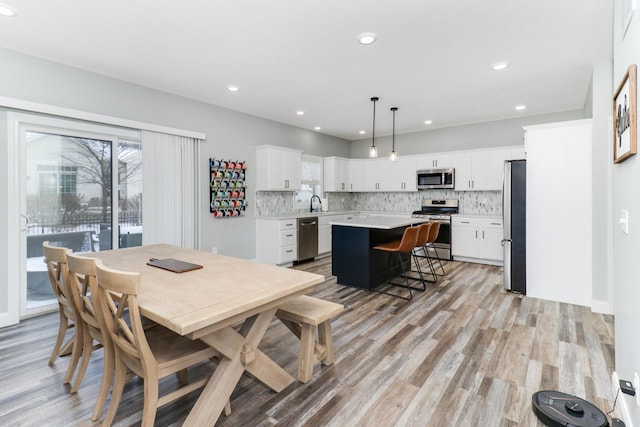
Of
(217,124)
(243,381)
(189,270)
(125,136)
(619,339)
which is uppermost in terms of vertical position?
(217,124)

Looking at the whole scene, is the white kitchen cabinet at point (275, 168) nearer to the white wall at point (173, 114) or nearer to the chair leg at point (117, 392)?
the white wall at point (173, 114)

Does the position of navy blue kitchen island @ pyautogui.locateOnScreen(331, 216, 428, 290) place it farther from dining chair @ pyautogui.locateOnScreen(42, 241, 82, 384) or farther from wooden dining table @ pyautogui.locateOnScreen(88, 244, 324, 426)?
dining chair @ pyautogui.locateOnScreen(42, 241, 82, 384)

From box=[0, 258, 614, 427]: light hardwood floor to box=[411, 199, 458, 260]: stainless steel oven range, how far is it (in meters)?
2.44

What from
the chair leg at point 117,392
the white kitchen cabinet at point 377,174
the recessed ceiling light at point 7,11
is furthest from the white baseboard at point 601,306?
the recessed ceiling light at point 7,11

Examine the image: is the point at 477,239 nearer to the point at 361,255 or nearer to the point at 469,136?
the point at 469,136

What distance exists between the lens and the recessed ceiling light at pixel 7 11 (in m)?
2.39

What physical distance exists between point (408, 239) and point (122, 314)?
10.0 ft

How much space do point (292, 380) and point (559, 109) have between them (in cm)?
574

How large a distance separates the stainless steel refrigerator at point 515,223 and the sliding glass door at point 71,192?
4638 millimetres

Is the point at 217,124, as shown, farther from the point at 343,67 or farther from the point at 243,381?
the point at 243,381

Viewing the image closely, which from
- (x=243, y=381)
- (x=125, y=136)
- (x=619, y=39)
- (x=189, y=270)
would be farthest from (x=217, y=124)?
(x=619, y=39)

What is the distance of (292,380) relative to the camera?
215 centimetres

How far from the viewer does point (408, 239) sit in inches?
151

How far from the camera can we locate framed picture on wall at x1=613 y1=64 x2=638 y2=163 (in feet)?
4.72
